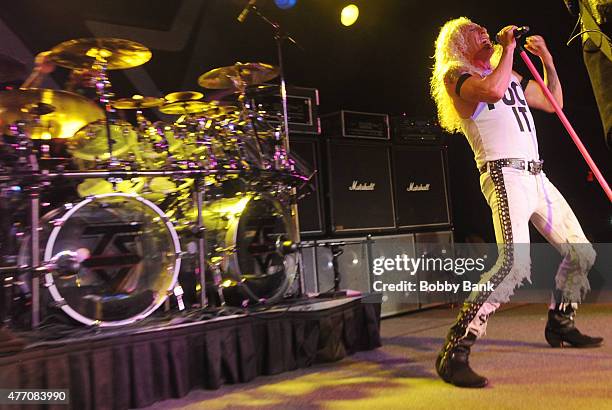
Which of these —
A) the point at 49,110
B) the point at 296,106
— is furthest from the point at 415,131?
the point at 49,110

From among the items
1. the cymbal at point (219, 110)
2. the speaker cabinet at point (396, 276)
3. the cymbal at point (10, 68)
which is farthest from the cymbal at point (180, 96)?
the speaker cabinet at point (396, 276)

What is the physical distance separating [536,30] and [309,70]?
204 cm

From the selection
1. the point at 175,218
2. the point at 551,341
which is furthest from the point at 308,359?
the point at 551,341

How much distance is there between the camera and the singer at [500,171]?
7.67 feet

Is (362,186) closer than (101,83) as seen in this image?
No

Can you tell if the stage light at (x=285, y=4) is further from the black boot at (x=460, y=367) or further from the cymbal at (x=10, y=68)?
the black boot at (x=460, y=367)

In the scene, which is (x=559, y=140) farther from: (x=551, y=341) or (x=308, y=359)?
(x=308, y=359)

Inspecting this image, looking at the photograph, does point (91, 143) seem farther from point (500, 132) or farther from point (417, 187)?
point (417, 187)

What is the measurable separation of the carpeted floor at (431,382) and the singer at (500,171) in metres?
0.18

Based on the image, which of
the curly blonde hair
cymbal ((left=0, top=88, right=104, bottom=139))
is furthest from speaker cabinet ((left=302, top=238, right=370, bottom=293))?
cymbal ((left=0, top=88, right=104, bottom=139))

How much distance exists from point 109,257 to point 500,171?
1812 millimetres

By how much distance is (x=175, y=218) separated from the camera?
3.12 m

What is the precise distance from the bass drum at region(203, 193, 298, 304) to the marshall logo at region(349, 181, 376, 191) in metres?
1.22

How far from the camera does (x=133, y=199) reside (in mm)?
2596
